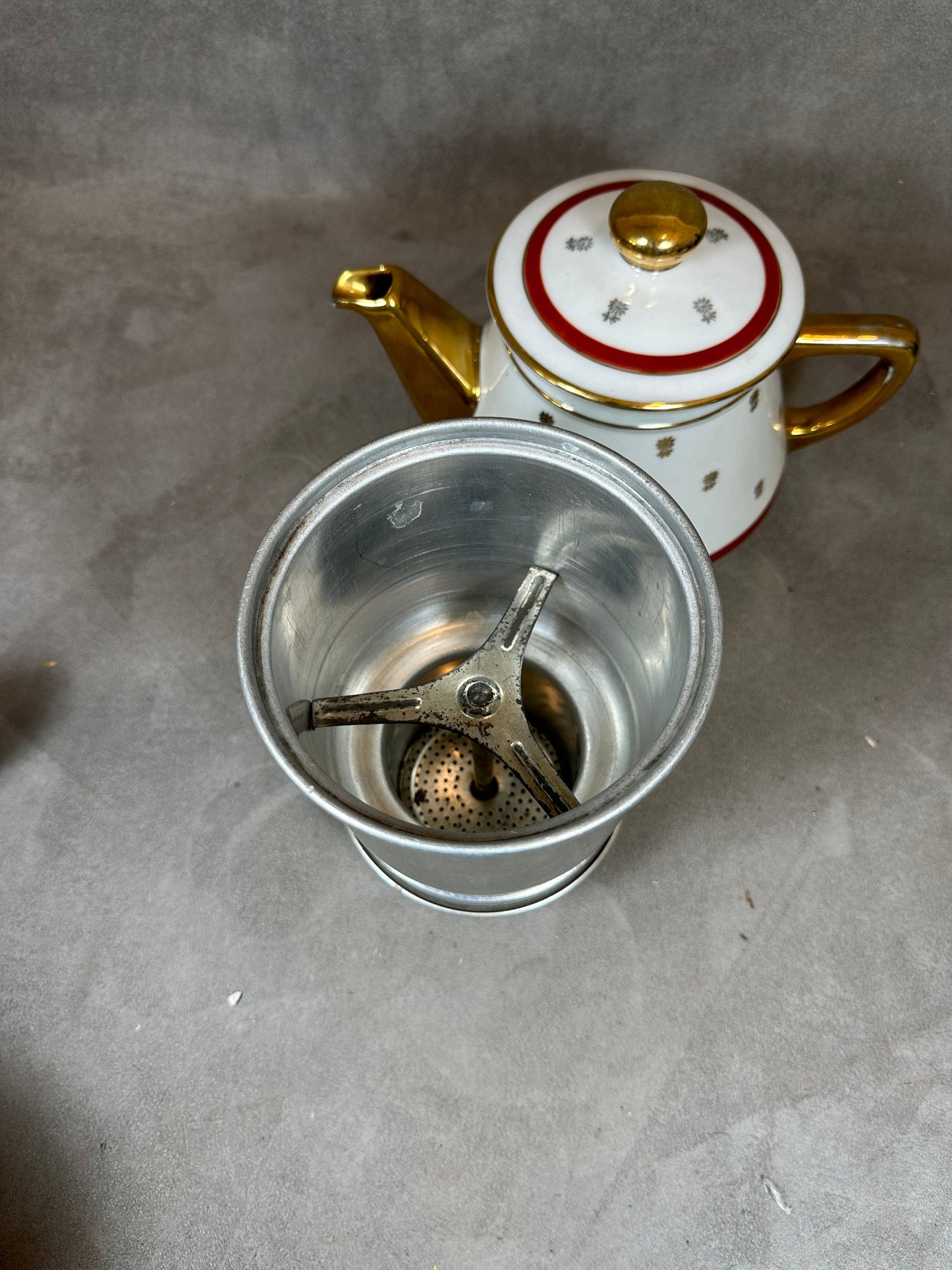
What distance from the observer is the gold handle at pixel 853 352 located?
0.56 meters

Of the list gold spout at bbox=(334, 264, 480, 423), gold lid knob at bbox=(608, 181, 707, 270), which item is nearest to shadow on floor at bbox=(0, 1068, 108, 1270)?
gold spout at bbox=(334, 264, 480, 423)

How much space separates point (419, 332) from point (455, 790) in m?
0.30

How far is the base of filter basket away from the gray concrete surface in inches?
1.3

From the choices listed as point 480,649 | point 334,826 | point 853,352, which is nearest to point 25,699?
point 334,826

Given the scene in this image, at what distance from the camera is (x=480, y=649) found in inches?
20.9

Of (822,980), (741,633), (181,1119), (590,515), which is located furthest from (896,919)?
(181,1119)

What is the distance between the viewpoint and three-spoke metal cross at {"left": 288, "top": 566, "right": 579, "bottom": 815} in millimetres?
492

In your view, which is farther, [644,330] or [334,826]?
[334,826]

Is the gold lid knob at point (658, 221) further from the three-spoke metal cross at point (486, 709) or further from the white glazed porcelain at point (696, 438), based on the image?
the three-spoke metal cross at point (486, 709)

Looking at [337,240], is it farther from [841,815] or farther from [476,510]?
[841,815]

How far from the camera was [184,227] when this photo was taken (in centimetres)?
89

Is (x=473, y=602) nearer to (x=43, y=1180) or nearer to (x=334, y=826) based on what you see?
(x=334, y=826)

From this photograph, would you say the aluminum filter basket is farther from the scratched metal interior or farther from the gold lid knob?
the gold lid knob

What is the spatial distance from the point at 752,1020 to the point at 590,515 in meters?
0.34
